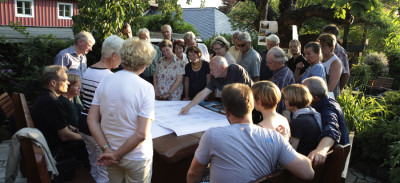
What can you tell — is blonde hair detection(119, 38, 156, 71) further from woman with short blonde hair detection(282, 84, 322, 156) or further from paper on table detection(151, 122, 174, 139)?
woman with short blonde hair detection(282, 84, 322, 156)

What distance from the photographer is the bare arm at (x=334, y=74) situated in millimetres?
3656

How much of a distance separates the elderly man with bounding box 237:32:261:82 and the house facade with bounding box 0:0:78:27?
→ 1810 centimetres

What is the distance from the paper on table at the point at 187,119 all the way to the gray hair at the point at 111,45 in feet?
2.83

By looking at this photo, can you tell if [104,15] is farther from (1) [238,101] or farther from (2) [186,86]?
(1) [238,101]

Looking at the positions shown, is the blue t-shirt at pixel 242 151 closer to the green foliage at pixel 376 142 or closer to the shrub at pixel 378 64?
the green foliage at pixel 376 142

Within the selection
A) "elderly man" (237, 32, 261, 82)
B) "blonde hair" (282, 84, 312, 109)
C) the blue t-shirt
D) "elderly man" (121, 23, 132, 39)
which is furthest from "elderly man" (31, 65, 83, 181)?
"elderly man" (121, 23, 132, 39)

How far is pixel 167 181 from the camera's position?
2.69m

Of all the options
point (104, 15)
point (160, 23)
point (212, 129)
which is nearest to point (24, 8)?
point (160, 23)

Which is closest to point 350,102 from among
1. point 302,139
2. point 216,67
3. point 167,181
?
point 216,67

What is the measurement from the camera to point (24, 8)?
20766mm

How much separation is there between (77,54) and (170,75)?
1.34 m

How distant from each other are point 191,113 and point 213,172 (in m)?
1.67

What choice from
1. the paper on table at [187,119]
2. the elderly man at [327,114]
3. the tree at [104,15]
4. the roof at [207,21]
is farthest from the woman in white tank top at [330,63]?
the roof at [207,21]

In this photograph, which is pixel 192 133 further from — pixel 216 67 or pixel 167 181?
pixel 216 67
